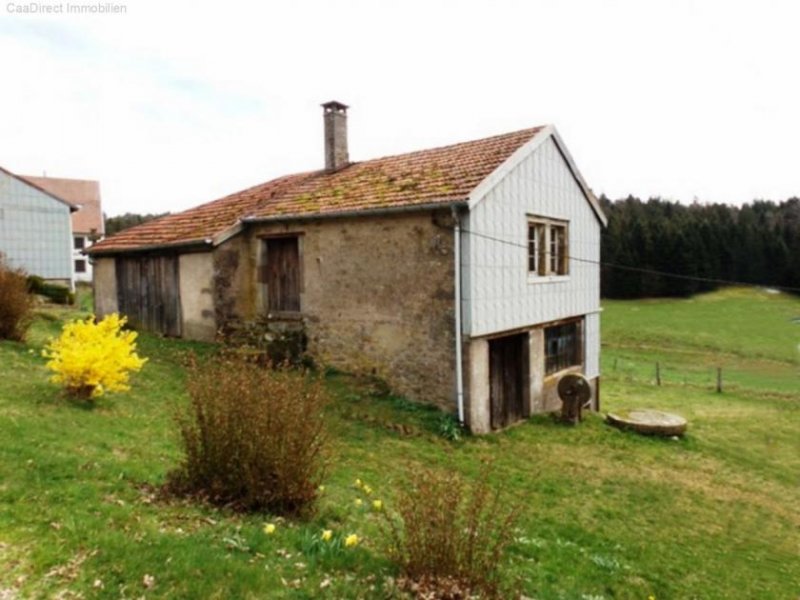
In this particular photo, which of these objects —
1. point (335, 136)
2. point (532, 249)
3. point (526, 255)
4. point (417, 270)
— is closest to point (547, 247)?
point (532, 249)

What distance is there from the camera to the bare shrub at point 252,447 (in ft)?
16.5

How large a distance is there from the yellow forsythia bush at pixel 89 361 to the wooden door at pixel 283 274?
5.42 metres

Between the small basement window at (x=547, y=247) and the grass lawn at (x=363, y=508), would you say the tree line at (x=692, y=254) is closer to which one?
the grass lawn at (x=363, y=508)

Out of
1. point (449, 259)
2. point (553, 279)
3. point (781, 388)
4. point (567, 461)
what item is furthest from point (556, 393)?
point (781, 388)

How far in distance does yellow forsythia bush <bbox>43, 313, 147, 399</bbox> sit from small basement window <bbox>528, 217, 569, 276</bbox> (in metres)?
9.01

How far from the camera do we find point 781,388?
82.3ft

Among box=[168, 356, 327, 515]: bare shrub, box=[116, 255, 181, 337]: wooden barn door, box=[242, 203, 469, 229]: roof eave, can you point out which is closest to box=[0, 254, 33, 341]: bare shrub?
box=[116, 255, 181, 337]: wooden barn door

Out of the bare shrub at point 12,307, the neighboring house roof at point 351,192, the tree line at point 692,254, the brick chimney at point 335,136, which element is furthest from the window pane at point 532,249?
the tree line at point 692,254

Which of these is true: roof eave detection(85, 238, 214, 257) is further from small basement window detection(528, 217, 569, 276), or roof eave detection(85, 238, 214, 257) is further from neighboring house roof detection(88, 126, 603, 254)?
small basement window detection(528, 217, 569, 276)

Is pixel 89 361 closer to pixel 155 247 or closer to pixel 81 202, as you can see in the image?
pixel 155 247

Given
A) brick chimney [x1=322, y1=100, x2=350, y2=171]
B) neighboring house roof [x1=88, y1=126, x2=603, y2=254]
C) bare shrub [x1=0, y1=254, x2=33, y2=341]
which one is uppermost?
brick chimney [x1=322, y1=100, x2=350, y2=171]

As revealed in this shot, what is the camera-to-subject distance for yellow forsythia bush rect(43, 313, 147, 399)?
26.1ft

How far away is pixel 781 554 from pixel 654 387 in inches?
682

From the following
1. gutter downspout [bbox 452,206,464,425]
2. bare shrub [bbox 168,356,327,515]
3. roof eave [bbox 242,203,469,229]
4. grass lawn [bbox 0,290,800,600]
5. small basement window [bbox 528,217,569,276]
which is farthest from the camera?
small basement window [bbox 528,217,569,276]
